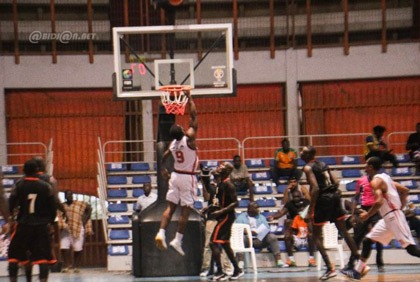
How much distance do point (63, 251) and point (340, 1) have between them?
1080 centimetres

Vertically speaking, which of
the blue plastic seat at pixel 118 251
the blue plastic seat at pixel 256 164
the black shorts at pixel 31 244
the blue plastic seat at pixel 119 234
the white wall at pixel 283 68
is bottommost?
the blue plastic seat at pixel 118 251

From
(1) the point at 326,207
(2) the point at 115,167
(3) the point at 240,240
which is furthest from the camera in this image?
(2) the point at 115,167

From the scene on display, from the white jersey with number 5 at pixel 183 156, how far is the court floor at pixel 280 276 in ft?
7.78

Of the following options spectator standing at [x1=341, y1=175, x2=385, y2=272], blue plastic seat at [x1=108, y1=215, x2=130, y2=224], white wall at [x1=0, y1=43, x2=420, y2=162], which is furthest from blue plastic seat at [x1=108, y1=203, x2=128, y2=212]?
spectator standing at [x1=341, y1=175, x2=385, y2=272]

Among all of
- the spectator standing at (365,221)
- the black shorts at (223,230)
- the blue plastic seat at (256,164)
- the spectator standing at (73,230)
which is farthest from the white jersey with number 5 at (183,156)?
the blue plastic seat at (256,164)

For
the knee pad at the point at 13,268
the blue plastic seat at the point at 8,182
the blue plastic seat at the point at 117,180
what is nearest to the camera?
the knee pad at the point at 13,268

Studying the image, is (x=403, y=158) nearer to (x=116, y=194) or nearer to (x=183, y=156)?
(x=116, y=194)

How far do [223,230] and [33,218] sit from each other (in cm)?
464

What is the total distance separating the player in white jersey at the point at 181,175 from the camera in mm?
14883

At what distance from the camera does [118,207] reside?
22.2m

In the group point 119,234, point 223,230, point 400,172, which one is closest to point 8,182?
point 119,234

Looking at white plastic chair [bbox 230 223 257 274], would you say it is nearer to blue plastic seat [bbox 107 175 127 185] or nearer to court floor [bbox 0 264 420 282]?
court floor [bbox 0 264 420 282]

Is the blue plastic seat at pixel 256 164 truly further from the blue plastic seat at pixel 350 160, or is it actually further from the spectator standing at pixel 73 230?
the spectator standing at pixel 73 230

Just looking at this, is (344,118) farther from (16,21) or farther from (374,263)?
(16,21)
